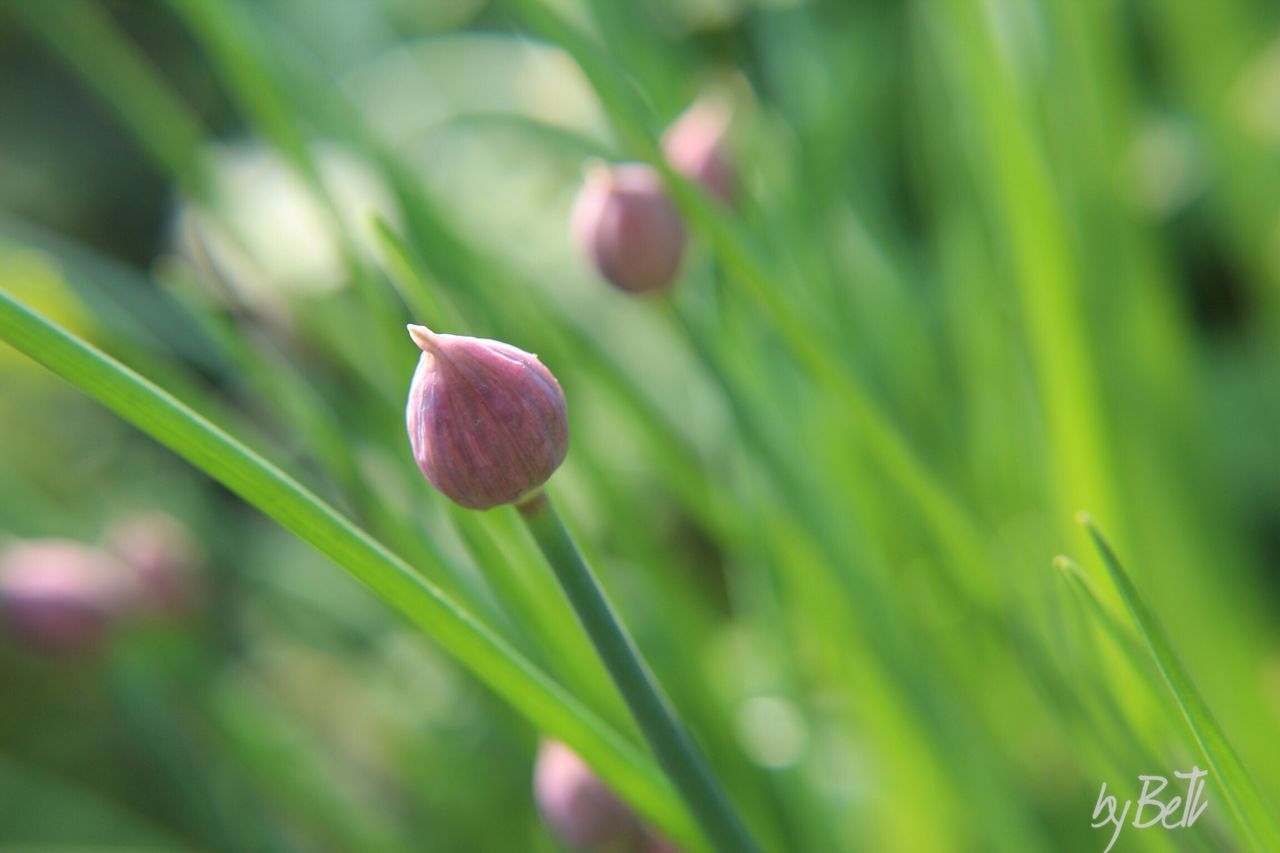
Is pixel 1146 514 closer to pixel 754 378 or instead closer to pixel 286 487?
pixel 754 378

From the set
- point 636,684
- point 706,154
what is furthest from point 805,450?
point 636,684

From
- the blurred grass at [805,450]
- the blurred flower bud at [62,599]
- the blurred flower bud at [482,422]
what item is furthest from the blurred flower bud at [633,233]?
A: the blurred flower bud at [62,599]

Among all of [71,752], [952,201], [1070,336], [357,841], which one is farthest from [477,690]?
[71,752]

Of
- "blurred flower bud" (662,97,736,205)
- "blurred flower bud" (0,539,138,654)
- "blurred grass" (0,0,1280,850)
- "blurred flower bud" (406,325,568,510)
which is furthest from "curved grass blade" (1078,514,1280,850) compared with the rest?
"blurred flower bud" (0,539,138,654)

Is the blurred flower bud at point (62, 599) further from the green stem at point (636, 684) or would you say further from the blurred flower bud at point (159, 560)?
the green stem at point (636, 684)
